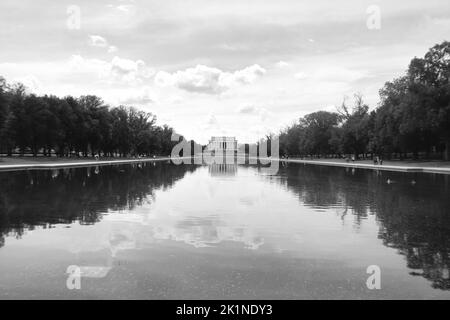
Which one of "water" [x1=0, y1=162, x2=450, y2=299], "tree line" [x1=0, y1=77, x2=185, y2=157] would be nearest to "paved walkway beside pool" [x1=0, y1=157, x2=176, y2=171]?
"tree line" [x1=0, y1=77, x2=185, y2=157]

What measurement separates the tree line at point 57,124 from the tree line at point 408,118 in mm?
49480

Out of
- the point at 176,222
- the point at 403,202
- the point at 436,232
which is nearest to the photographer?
the point at 436,232

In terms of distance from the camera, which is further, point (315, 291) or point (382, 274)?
point (382, 274)

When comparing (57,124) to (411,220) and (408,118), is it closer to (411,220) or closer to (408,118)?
(408,118)

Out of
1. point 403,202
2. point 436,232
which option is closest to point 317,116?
point 403,202

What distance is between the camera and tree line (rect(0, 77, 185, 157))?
235 feet

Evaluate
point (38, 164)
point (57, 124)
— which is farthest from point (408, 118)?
point (57, 124)

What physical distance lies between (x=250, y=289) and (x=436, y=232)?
7.02 meters

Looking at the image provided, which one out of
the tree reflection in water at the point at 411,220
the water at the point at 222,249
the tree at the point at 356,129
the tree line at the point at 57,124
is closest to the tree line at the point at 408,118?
the tree at the point at 356,129

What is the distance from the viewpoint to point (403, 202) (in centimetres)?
1869

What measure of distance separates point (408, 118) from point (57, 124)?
55.4m

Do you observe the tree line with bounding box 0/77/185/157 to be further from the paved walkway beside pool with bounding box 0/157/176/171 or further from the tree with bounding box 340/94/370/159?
the tree with bounding box 340/94/370/159

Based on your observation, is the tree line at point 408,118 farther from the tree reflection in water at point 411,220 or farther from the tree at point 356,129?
the tree reflection in water at point 411,220
